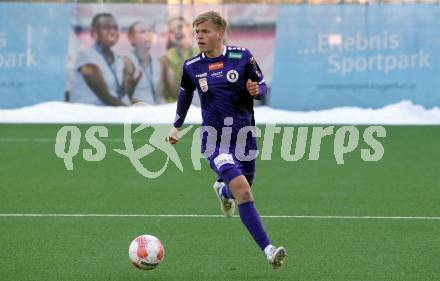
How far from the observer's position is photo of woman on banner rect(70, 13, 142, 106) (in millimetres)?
23578

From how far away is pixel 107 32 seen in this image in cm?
2377

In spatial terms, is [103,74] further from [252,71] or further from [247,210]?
[247,210]

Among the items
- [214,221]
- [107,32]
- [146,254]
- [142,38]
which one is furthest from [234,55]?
[107,32]

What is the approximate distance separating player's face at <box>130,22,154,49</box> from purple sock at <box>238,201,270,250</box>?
1666cm

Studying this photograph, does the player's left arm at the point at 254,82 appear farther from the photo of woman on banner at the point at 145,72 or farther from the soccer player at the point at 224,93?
the photo of woman on banner at the point at 145,72

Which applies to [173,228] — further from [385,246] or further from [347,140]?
[347,140]

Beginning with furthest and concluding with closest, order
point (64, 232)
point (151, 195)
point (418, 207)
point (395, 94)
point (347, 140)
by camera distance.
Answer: point (395, 94), point (347, 140), point (151, 195), point (418, 207), point (64, 232)

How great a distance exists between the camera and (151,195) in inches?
457

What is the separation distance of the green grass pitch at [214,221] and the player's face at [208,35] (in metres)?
1.67

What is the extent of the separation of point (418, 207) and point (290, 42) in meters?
13.4

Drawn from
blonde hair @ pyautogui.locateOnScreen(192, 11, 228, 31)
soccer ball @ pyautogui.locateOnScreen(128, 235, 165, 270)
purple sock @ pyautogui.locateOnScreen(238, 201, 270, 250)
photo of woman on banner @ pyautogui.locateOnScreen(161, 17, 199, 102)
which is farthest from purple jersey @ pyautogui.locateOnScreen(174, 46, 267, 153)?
photo of woman on banner @ pyautogui.locateOnScreen(161, 17, 199, 102)

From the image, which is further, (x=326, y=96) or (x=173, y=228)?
(x=326, y=96)

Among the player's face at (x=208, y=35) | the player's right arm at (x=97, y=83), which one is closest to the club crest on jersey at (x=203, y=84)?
the player's face at (x=208, y=35)

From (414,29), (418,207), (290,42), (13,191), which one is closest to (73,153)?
(13,191)
